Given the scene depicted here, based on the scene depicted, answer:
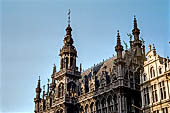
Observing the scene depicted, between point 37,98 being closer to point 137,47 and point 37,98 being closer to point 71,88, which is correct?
point 71,88

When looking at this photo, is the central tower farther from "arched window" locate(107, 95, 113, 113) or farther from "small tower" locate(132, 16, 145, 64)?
"small tower" locate(132, 16, 145, 64)

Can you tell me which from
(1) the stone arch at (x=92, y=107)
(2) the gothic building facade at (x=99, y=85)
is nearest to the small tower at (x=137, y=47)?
(2) the gothic building facade at (x=99, y=85)

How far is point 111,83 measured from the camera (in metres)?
67.0

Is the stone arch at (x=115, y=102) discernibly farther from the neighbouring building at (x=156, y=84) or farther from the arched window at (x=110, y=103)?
the neighbouring building at (x=156, y=84)

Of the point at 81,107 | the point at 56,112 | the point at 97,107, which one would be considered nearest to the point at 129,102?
the point at 97,107

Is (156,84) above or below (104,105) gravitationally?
above

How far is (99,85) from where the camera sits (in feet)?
235

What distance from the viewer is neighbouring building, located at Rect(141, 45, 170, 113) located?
50594 millimetres

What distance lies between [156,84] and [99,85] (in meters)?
20.7

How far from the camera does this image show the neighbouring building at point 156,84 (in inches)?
1992

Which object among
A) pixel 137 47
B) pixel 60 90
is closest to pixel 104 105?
pixel 60 90

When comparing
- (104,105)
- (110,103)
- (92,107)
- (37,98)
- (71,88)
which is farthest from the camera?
(37,98)

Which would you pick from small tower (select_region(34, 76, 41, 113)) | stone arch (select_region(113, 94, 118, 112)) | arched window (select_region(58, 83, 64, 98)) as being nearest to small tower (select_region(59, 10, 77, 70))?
arched window (select_region(58, 83, 64, 98))

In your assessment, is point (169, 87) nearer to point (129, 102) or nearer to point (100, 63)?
point (129, 102)
